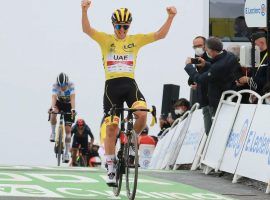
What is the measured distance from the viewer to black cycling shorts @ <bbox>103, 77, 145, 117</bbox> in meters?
13.7

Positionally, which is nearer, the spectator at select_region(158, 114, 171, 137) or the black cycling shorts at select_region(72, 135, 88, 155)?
the spectator at select_region(158, 114, 171, 137)

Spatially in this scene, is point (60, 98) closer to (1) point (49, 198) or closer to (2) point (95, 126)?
(2) point (95, 126)

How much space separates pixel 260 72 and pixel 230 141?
1.08 metres

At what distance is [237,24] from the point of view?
24.1 m

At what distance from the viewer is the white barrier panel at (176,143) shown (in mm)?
20281

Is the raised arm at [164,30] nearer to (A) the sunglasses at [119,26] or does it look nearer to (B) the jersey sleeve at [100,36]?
(A) the sunglasses at [119,26]

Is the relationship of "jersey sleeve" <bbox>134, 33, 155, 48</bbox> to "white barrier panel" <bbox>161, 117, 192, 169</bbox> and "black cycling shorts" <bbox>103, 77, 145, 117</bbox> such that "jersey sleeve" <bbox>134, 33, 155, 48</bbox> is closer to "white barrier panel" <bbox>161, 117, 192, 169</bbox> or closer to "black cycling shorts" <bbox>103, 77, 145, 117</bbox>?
"black cycling shorts" <bbox>103, 77, 145, 117</bbox>

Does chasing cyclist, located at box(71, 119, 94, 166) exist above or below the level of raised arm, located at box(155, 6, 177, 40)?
below

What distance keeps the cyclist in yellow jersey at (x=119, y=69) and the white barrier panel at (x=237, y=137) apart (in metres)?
2.52

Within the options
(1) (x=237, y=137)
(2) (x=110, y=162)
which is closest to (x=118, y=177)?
(2) (x=110, y=162)

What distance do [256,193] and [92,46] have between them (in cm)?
1785

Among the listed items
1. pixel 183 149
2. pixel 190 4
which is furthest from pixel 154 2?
pixel 183 149

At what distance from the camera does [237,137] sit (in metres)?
16.6

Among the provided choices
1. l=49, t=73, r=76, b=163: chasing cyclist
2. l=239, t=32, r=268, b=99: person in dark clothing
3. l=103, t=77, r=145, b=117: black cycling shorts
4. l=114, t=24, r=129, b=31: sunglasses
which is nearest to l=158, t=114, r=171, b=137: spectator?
l=49, t=73, r=76, b=163: chasing cyclist
